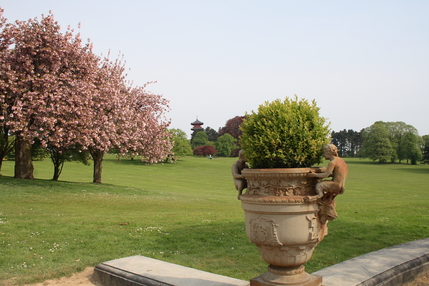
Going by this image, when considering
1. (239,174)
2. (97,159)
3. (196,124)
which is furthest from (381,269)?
(196,124)

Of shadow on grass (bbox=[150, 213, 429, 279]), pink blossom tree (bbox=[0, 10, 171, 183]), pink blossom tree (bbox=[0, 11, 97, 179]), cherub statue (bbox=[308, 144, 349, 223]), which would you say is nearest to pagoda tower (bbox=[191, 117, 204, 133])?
pink blossom tree (bbox=[0, 10, 171, 183])

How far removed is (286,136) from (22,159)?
76.9 feet

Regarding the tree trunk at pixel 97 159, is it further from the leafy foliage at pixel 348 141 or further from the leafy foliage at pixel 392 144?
the leafy foliage at pixel 348 141

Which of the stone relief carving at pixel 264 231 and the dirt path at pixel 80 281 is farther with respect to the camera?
the dirt path at pixel 80 281

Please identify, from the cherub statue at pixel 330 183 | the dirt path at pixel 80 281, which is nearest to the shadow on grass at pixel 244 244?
the dirt path at pixel 80 281

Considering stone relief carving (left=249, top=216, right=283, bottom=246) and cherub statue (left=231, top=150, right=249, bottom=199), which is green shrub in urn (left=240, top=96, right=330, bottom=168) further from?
stone relief carving (left=249, top=216, right=283, bottom=246)

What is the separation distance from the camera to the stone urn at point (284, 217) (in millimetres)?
4363

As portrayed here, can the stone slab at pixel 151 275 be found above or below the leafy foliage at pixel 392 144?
below

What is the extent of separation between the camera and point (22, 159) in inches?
936

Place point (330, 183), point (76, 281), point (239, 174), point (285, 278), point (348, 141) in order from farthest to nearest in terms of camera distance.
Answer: point (348, 141), point (76, 281), point (239, 174), point (285, 278), point (330, 183)

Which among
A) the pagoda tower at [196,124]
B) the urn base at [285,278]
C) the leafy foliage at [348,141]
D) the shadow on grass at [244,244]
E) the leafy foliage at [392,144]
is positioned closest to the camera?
the urn base at [285,278]

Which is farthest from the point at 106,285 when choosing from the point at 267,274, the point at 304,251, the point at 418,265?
the point at 418,265

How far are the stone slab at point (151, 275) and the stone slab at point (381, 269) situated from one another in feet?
4.81

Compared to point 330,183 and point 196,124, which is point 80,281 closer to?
point 330,183
